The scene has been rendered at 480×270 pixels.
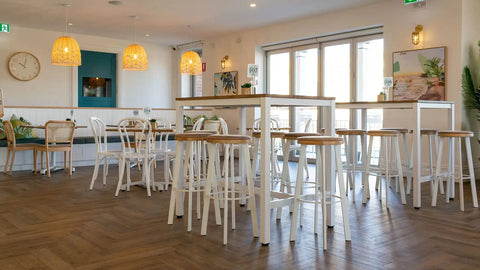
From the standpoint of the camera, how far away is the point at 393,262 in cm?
257

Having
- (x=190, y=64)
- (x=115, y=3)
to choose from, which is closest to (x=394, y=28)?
(x=190, y=64)

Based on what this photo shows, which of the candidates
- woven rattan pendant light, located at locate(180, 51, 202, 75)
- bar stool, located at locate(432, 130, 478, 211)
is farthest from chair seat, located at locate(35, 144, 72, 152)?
bar stool, located at locate(432, 130, 478, 211)

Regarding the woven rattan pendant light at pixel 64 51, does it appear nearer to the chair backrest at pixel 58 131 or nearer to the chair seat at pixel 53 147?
the chair backrest at pixel 58 131

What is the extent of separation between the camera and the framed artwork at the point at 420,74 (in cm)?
620

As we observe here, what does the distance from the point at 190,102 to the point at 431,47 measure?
4355mm

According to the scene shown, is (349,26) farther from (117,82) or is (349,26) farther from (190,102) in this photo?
(117,82)

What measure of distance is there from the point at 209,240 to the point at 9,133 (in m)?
4.89

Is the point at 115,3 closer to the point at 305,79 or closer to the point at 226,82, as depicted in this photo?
the point at 226,82

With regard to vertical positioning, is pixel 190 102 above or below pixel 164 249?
above

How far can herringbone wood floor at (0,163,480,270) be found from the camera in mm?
2572

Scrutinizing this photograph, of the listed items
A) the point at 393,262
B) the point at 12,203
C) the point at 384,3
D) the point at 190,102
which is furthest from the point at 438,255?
the point at 384,3

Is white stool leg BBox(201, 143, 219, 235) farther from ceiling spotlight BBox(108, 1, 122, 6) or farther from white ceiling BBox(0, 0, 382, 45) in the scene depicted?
ceiling spotlight BBox(108, 1, 122, 6)

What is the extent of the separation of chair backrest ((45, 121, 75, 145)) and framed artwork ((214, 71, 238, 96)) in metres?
3.96

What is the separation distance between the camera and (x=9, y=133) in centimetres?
651
